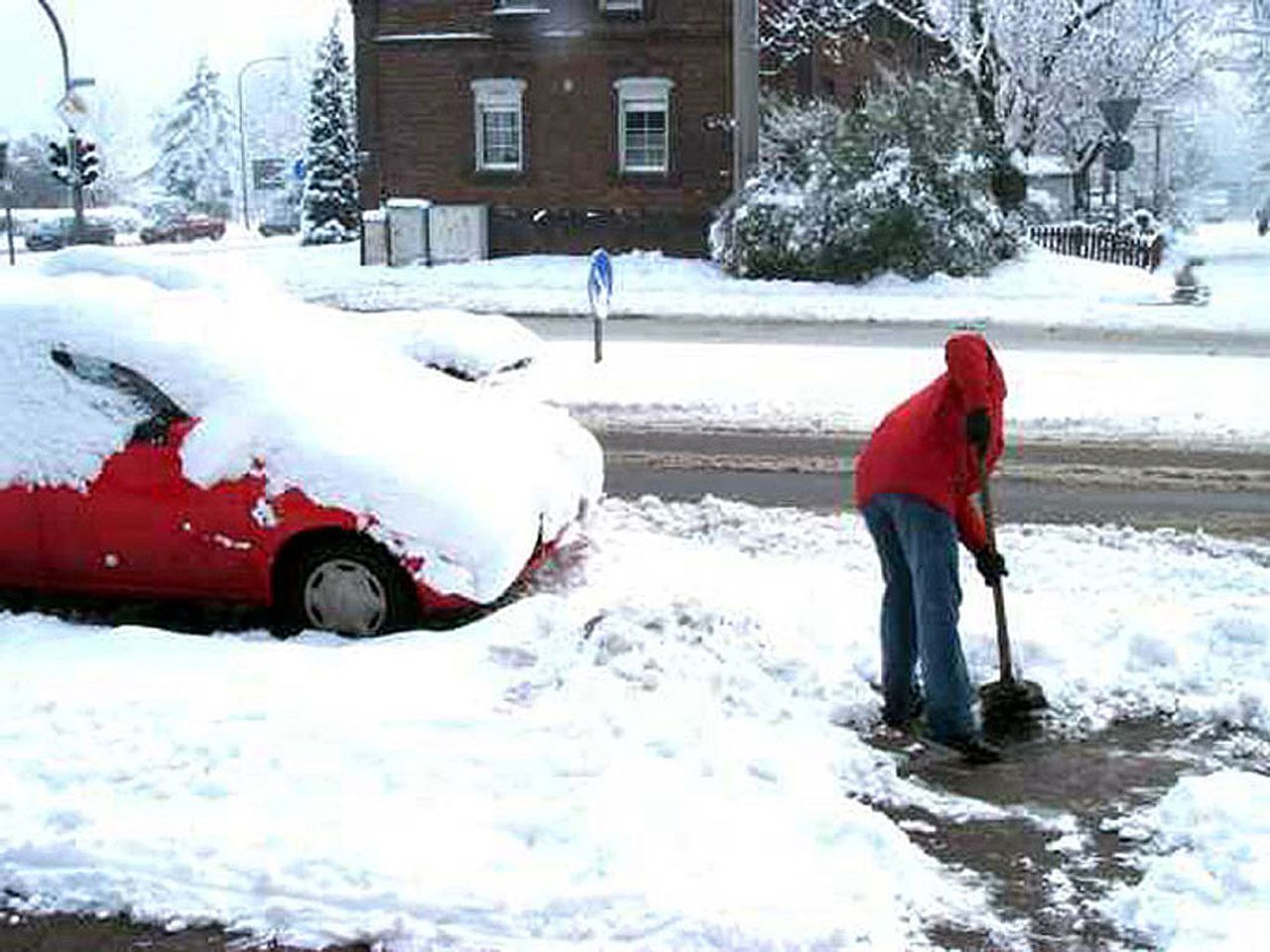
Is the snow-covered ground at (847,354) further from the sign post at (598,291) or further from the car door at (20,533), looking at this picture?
the car door at (20,533)

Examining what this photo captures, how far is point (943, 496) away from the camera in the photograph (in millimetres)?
5395

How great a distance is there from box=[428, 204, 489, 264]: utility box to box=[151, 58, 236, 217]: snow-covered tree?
194 ft

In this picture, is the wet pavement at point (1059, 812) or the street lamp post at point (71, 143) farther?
the street lamp post at point (71, 143)

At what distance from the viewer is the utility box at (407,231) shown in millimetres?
34031

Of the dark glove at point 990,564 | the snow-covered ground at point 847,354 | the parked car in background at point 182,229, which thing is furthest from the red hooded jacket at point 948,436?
the parked car in background at point 182,229

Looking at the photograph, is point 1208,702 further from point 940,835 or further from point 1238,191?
point 1238,191

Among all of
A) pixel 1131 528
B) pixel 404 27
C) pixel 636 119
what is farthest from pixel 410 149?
pixel 1131 528

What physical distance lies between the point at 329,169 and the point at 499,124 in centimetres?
2252

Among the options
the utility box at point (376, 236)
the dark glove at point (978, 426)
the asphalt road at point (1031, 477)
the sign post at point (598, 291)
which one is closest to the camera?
the dark glove at point (978, 426)

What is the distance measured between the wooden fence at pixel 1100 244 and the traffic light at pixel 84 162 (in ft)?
61.8

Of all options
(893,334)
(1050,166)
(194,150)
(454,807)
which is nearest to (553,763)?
(454,807)

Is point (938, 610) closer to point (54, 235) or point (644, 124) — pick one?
point (644, 124)

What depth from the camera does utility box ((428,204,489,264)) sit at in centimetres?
3416

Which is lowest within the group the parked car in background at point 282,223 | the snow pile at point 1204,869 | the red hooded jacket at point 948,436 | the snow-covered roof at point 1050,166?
the snow pile at point 1204,869
